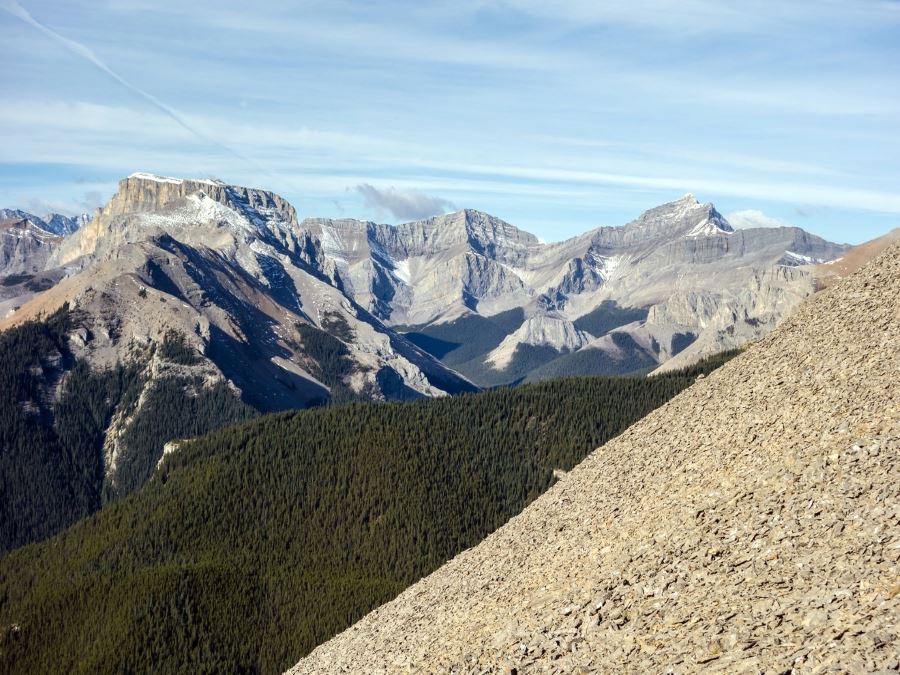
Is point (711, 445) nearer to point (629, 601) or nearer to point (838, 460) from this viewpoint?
point (838, 460)

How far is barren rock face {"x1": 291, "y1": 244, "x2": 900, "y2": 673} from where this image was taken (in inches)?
1633

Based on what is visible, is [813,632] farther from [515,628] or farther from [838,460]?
[515,628]

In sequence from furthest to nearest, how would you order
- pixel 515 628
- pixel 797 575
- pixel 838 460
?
pixel 515 628
pixel 838 460
pixel 797 575

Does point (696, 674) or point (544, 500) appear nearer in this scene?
point (696, 674)

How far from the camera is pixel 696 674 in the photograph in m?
40.8

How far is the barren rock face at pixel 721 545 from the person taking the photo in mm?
41469

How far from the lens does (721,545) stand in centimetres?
5322

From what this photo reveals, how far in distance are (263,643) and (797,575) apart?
A: 156 m

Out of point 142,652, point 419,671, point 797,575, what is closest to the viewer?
point 797,575

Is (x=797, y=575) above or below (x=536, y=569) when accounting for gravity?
above

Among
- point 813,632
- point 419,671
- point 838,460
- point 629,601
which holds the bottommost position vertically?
point 419,671

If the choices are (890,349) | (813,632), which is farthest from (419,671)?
(890,349)

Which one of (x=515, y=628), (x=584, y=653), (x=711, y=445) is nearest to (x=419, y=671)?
(x=515, y=628)

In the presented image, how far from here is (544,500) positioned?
3590 inches
